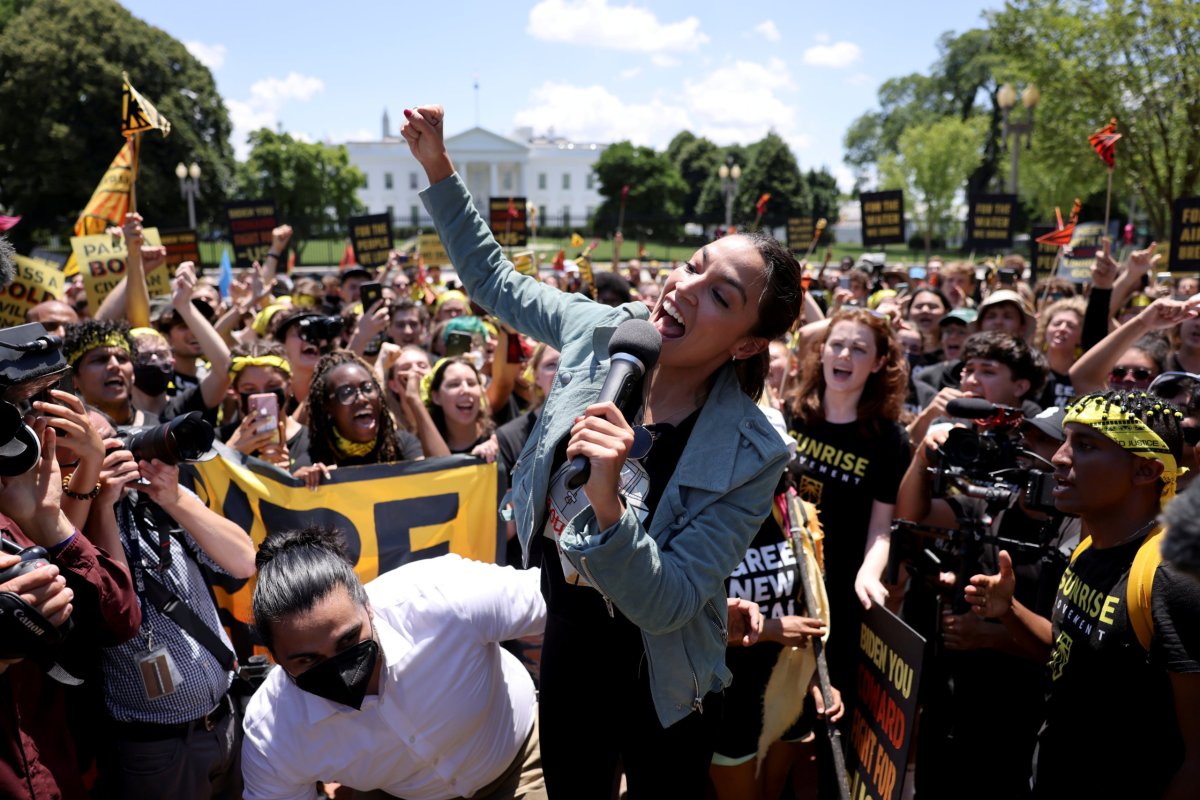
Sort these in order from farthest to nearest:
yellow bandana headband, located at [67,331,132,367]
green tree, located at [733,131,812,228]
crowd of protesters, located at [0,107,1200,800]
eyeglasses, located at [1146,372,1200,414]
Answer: green tree, located at [733,131,812,228] < yellow bandana headband, located at [67,331,132,367] < eyeglasses, located at [1146,372,1200,414] < crowd of protesters, located at [0,107,1200,800]

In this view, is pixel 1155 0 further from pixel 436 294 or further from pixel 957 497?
pixel 957 497

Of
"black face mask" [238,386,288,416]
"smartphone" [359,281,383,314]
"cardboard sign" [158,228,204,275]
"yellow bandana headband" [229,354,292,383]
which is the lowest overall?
"black face mask" [238,386,288,416]

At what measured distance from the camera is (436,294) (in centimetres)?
1110

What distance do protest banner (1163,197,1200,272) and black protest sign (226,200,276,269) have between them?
10741 mm

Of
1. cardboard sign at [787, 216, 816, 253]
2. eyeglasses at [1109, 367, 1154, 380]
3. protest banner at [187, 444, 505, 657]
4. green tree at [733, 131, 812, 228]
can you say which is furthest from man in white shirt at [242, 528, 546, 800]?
green tree at [733, 131, 812, 228]

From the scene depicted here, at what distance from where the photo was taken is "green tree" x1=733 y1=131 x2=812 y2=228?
56781mm

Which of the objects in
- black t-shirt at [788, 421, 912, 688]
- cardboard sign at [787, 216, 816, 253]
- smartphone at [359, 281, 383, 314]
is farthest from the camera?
cardboard sign at [787, 216, 816, 253]

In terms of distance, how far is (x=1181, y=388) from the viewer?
3322mm

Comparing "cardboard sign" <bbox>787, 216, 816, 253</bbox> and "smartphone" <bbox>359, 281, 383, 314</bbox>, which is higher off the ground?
"cardboard sign" <bbox>787, 216, 816, 253</bbox>

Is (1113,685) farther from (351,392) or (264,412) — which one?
(264,412)

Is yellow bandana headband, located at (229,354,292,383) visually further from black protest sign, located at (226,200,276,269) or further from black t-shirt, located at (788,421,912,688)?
black protest sign, located at (226,200,276,269)

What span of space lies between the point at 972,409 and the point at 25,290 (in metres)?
6.92

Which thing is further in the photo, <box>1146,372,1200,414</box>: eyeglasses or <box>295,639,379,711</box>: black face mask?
<box>1146,372,1200,414</box>: eyeglasses

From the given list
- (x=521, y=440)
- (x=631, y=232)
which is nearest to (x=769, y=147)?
(x=631, y=232)
